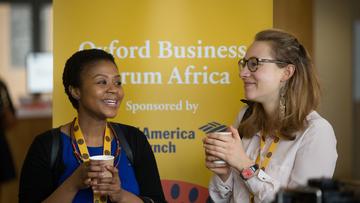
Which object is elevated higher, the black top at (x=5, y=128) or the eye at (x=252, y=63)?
the eye at (x=252, y=63)

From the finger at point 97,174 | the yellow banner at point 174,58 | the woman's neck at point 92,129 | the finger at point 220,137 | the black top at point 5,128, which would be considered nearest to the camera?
the finger at point 97,174

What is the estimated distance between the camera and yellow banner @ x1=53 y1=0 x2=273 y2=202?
367 cm

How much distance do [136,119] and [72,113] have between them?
392 mm

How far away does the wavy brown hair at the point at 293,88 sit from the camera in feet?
9.06

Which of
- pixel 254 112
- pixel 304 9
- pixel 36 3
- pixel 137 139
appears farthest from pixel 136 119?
pixel 36 3

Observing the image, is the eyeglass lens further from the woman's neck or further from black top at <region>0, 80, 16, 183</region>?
black top at <region>0, 80, 16, 183</region>

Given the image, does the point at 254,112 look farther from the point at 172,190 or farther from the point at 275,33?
the point at 172,190

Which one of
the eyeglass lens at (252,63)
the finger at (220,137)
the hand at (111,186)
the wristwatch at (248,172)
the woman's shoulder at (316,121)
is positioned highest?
the eyeglass lens at (252,63)

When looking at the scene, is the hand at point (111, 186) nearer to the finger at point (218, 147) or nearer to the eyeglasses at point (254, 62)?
the finger at point (218, 147)

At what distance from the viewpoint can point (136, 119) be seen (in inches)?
145

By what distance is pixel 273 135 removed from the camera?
2.82 m

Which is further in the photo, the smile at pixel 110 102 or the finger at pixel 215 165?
the smile at pixel 110 102

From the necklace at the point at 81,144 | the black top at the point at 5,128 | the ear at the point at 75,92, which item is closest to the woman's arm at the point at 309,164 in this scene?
the necklace at the point at 81,144

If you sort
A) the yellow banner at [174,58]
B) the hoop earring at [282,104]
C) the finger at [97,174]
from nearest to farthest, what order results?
1. the finger at [97,174]
2. the hoop earring at [282,104]
3. the yellow banner at [174,58]
